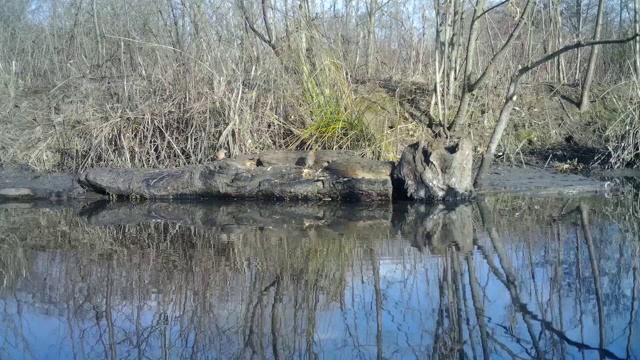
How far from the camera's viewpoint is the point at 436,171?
9.34m

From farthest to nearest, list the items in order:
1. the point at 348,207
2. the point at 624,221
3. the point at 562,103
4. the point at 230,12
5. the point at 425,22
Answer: the point at 562,103
the point at 425,22
the point at 230,12
the point at 348,207
the point at 624,221

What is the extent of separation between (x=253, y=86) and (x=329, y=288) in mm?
7362

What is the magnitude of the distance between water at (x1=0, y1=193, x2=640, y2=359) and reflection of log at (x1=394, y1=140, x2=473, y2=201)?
1128 millimetres

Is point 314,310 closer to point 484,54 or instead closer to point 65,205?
point 65,205

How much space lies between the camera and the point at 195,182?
1027 centimetres

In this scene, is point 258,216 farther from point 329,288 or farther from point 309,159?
point 329,288

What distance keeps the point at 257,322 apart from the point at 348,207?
509 centimetres

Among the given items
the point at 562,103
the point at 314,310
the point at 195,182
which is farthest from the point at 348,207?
the point at 562,103

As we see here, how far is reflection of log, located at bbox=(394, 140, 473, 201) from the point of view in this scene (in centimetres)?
933

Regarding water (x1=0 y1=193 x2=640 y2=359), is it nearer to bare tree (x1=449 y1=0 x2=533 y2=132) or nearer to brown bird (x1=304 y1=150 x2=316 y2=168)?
brown bird (x1=304 y1=150 x2=316 y2=168)

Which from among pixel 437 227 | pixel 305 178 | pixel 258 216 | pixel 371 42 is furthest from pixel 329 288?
pixel 371 42

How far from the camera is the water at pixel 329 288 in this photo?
3.99 meters

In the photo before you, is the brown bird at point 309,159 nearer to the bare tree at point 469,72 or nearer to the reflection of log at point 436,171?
the reflection of log at point 436,171

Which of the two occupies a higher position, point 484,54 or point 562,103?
point 484,54
